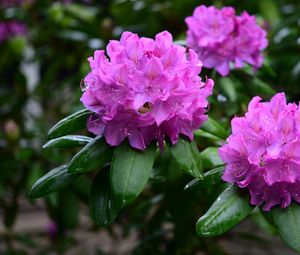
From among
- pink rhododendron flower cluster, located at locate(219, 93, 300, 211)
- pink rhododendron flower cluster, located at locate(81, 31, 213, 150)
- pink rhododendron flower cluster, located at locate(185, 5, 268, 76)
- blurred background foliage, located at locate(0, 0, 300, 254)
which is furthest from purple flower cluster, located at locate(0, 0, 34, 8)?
pink rhododendron flower cluster, located at locate(219, 93, 300, 211)

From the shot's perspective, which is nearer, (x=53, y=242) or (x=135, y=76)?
(x=135, y=76)

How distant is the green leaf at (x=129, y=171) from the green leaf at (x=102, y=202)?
8cm

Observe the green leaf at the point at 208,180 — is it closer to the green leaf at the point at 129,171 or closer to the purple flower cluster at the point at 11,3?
the green leaf at the point at 129,171

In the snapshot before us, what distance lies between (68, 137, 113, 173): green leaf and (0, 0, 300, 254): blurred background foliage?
20.2 inches

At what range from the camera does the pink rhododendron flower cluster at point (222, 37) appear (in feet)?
4.36

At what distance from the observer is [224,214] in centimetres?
88

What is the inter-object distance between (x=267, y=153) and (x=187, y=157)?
0.14 meters

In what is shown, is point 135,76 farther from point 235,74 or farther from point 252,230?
point 252,230

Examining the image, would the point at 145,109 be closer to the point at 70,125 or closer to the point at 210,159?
the point at 70,125

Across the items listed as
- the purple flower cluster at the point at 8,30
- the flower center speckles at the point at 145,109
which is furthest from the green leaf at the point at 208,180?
the purple flower cluster at the point at 8,30

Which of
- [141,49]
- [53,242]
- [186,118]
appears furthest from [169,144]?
[53,242]

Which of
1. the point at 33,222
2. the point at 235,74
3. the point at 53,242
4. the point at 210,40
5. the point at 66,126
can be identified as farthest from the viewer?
the point at 33,222

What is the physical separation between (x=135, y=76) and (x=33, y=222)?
2619 mm

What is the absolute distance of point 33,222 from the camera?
339 centimetres
